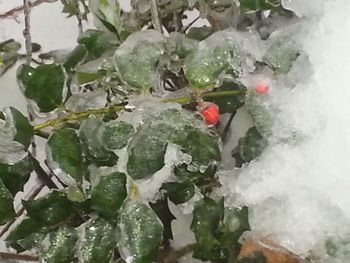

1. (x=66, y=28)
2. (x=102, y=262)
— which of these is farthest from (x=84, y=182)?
(x=66, y=28)

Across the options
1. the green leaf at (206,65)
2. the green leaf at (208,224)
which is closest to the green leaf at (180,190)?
the green leaf at (208,224)

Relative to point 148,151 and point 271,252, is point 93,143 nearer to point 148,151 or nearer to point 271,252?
point 148,151

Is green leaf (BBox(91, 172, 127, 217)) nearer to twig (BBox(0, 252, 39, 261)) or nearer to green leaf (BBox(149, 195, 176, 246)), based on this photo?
green leaf (BBox(149, 195, 176, 246))

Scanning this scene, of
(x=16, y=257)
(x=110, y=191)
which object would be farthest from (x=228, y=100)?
(x=16, y=257)

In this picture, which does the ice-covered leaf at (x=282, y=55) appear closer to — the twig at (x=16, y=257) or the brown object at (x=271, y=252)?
the brown object at (x=271, y=252)

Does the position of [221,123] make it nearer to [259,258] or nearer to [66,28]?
[259,258]

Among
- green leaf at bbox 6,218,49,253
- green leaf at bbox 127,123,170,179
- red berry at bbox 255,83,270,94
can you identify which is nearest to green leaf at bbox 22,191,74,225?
green leaf at bbox 6,218,49,253
